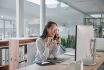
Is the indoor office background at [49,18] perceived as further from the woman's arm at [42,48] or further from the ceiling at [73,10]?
the woman's arm at [42,48]

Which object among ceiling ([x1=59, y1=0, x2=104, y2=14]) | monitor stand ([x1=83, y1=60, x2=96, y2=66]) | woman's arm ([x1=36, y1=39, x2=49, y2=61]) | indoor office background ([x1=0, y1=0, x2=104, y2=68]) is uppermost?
ceiling ([x1=59, y1=0, x2=104, y2=14])

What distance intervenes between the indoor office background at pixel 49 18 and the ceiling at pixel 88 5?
0.31 ft

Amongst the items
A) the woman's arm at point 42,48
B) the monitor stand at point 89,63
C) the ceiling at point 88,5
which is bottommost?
the monitor stand at point 89,63

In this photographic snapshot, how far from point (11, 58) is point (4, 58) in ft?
0.37

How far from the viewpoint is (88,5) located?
471 centimetres

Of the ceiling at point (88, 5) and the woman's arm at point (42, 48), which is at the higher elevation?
the ceiling at point (88, 5)

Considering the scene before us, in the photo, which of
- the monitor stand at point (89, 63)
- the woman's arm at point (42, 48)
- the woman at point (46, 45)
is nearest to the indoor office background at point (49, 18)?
the woman at point (46, 45)

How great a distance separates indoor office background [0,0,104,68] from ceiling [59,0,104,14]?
0.09 m

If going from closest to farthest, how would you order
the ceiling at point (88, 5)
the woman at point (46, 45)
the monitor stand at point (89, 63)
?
1. the monitor stand at point (89, 63)
2. the woman at point (46, 45)
3. the ceiling at point (88, 5)

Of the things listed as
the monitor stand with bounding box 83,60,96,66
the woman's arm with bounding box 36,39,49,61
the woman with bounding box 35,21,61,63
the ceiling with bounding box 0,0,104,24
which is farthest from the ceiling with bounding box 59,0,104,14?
the monitor stand with bounding box 83,60,96,66

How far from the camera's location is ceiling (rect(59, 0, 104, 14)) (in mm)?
4559

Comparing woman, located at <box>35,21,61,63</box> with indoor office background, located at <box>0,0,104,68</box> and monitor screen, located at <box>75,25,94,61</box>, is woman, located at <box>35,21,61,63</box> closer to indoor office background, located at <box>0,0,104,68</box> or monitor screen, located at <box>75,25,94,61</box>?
indoor office background, located at <box>0,0,104,68</box>

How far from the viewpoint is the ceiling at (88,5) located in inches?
179

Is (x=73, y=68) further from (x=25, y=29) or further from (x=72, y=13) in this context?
(x=72, y=13)
